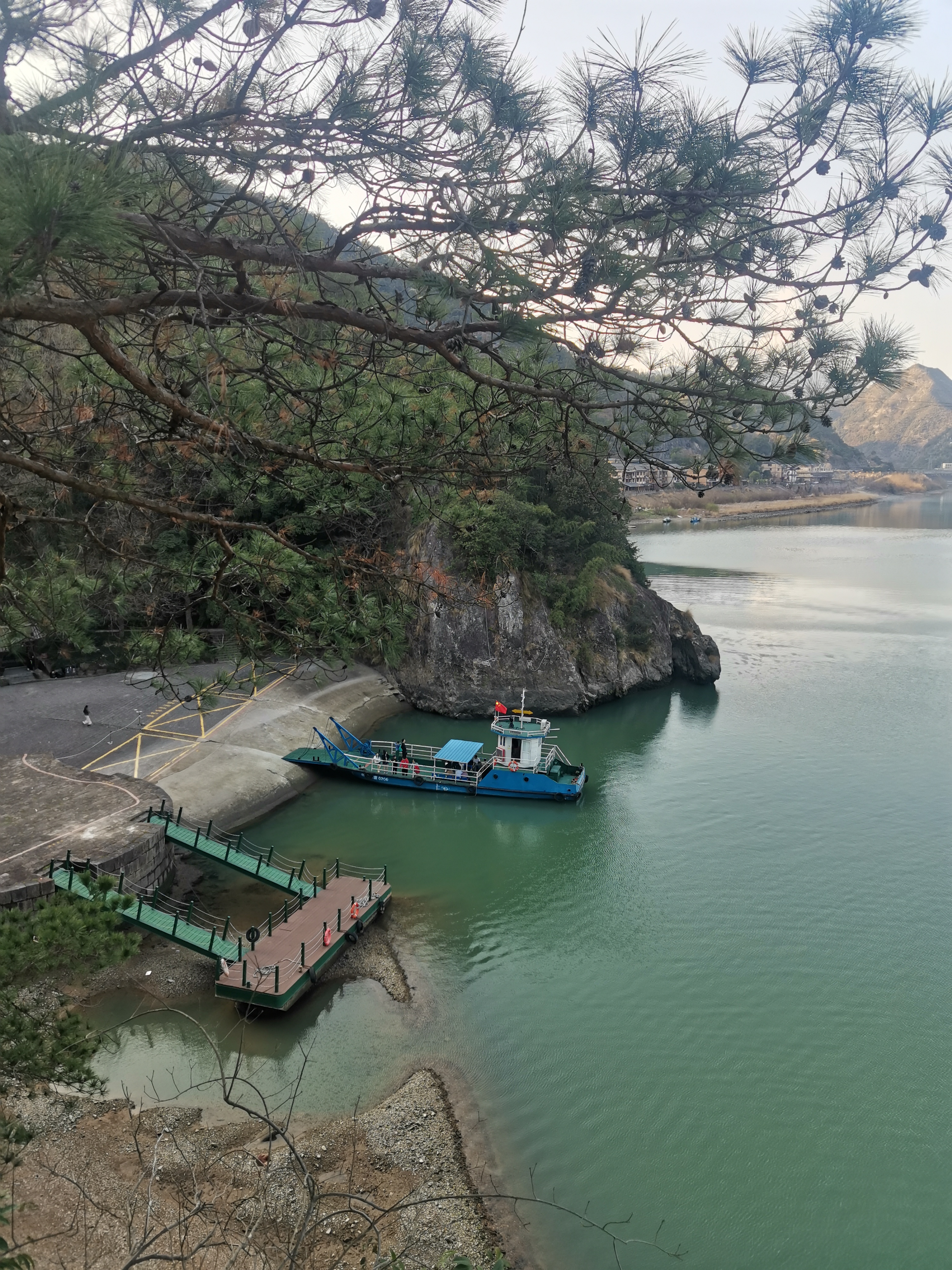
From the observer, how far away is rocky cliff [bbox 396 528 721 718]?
19.6 meters

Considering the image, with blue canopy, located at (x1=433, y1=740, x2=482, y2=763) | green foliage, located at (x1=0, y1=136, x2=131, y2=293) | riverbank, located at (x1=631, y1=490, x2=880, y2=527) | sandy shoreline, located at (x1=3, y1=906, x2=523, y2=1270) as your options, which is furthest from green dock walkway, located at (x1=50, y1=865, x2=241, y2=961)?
riverbank, located at (x1=631, y1=490, x2=880, y2=527)

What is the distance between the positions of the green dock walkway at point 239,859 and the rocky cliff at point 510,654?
857 centimetres

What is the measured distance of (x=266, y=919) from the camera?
410 inches

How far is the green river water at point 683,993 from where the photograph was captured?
673 centimetres

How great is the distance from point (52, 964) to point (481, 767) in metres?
11.3

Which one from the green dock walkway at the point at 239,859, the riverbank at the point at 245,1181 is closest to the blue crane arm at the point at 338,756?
the green dock walkway at the point at 239,859

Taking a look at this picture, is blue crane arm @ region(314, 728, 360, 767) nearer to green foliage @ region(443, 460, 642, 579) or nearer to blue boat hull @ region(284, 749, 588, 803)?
blue boat hull @ region(284, 749, 588, 803)

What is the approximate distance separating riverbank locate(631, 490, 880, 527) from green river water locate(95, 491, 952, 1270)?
45.8m

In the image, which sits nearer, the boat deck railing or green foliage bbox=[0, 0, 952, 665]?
green foliage bbox=[0, 0, 952, 665]

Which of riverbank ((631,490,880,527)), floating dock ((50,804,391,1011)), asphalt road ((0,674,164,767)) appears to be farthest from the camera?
riverbank ((631,490,880,527))

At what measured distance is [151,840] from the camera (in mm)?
10539

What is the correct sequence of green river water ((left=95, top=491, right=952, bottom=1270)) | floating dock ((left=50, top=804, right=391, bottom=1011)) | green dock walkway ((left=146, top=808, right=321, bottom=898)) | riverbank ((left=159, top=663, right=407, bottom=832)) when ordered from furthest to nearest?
riverbank ((left=159, top=663, right=407, bottom=832)) < green dock walkway ((left=146, top=808, right=321, bottom=898)) < floating dock ((left=50, top=804, right=391, bottom=1011)) < green river water ((left=95, top=491, right=952, bottom=1270))

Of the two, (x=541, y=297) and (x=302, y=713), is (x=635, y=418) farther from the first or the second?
(x=302, y=713)

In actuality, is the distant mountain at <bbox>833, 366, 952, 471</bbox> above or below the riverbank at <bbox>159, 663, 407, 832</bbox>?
above
